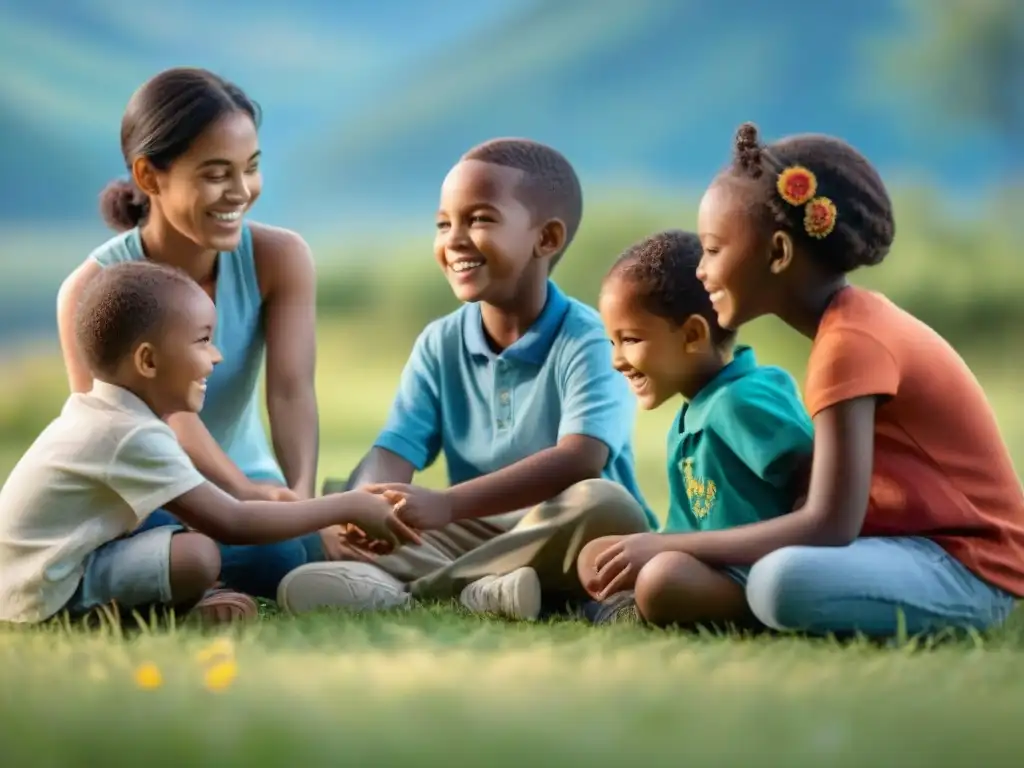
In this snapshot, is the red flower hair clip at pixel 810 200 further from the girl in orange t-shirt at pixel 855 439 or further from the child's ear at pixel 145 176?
the child's ear at pixel 145 176

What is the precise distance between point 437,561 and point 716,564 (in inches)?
24.9

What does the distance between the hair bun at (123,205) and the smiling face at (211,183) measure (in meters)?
0.09

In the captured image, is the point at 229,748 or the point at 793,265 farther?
the point at 793,265

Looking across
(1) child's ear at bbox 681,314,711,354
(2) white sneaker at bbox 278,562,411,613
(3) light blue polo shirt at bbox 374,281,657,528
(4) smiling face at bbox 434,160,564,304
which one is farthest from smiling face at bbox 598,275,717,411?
(2) white sneaker at bbox 278,562,411,613

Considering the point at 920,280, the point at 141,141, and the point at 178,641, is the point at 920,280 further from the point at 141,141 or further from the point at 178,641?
the point at 178,641

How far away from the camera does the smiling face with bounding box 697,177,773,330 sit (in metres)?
2.10

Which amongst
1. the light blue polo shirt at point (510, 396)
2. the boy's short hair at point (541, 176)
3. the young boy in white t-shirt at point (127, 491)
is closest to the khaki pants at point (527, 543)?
the light blue polo shirt at point (510, 396)

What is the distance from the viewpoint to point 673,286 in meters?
2.30

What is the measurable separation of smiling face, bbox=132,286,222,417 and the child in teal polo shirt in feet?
1.99

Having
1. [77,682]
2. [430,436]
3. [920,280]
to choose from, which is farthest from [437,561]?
[920,280]

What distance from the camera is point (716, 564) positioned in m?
2.06

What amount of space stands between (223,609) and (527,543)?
49cm

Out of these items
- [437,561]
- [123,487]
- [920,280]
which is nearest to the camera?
[123,487]

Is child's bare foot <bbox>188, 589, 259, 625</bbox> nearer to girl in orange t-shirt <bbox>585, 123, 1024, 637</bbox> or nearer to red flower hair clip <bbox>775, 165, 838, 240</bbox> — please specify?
girl in orange t-shirt <bbox>585, 123, 1024, 637</bbox>
